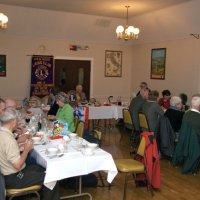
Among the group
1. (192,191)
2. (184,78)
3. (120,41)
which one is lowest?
A: (192,191)

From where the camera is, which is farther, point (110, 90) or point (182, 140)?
point (110, 90)

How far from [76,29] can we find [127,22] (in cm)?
151

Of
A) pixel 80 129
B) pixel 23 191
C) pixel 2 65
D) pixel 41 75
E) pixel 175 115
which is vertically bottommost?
pixel 23 191

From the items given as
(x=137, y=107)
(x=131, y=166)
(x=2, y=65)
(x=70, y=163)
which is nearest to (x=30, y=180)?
(x=70, y=163)

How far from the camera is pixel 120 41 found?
10383 mm

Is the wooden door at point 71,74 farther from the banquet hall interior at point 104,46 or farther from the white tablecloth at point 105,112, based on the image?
the white tablecloth at point 105,112

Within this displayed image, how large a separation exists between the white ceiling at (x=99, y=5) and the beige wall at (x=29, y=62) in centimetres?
141

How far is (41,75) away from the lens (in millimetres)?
9211

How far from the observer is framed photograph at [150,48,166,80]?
910 centimetres

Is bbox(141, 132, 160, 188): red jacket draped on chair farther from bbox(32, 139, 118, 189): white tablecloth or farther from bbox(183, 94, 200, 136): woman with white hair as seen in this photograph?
bbox(183, 94, 200, 136): woman with white hair

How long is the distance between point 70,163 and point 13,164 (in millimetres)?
556

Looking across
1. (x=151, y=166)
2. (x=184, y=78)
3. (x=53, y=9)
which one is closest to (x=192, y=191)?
(x=151, y=166)

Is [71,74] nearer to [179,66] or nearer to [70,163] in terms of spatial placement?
[179,66]

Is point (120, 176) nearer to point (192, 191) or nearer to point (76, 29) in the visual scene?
point (192, 191)
